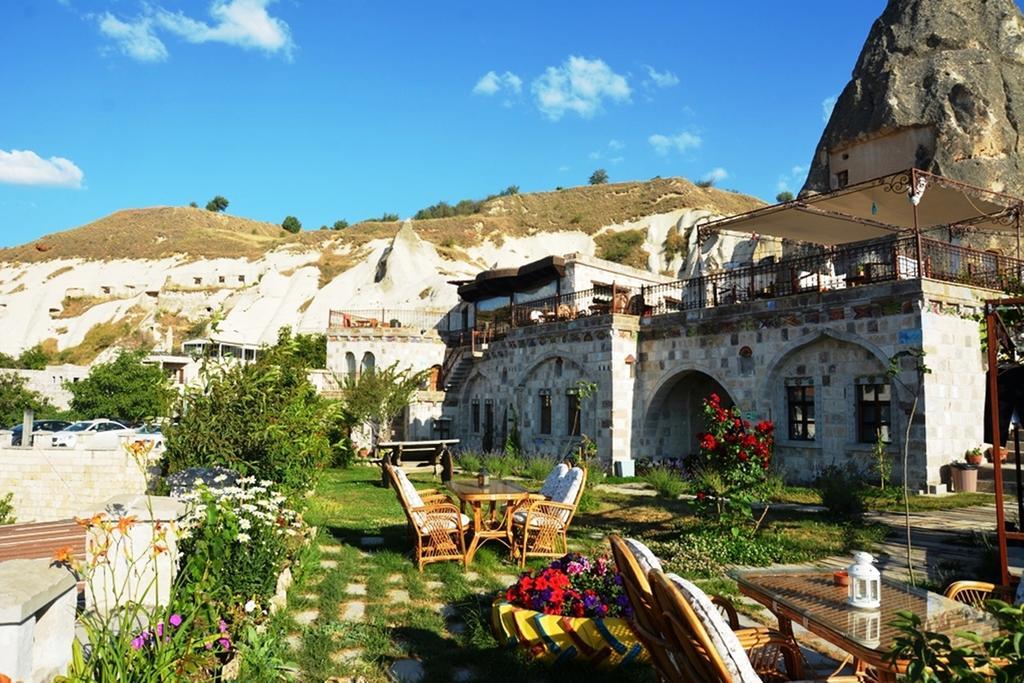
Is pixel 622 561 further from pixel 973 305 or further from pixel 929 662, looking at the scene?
pixel 973 305

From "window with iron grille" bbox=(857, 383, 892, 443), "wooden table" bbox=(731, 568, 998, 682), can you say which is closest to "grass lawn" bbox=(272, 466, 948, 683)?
"wooden table" bbox=(731, 568, 998, 682)

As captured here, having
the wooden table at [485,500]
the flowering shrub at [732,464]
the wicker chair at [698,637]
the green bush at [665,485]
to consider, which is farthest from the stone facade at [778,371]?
the wicker chair at [698,637]

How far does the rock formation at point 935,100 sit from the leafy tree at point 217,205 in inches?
3059

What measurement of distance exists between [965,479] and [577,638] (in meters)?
10.8

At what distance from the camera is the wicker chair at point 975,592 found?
12.5 feet

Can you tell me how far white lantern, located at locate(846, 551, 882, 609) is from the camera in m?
3.24

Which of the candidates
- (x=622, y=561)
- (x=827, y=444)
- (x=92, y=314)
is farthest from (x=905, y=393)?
(x=92, y=314)

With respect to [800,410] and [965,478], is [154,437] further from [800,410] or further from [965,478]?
[965,478]

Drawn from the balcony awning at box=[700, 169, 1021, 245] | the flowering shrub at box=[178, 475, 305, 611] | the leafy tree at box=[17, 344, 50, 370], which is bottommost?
the flowering shrub at box=[178, 475, 305, 611]

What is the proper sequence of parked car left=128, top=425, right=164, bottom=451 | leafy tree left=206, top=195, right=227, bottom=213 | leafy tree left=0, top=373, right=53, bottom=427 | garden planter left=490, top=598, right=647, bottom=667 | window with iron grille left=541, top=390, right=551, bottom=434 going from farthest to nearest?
1. leafy tree left=206, top=195, right=227, bottom=213
2. leafy tree left=0, top=373, right=53, bottom=427
3. window with iron grille left=541, top=390, right=551, bottom=434
4. parked car left=128, top=425, right=164, bottom=451
5. garden planter left=490, top=598, right=647, bottom=667

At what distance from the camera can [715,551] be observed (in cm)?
736

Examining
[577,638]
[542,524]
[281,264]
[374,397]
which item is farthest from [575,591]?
[281,264]

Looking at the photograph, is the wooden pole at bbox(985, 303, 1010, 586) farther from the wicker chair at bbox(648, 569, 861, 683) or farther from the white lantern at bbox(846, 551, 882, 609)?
the wicker chair at bbox(648, 569, 861, 683)

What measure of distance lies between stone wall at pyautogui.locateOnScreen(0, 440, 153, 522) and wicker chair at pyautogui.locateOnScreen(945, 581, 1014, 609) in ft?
43.7
